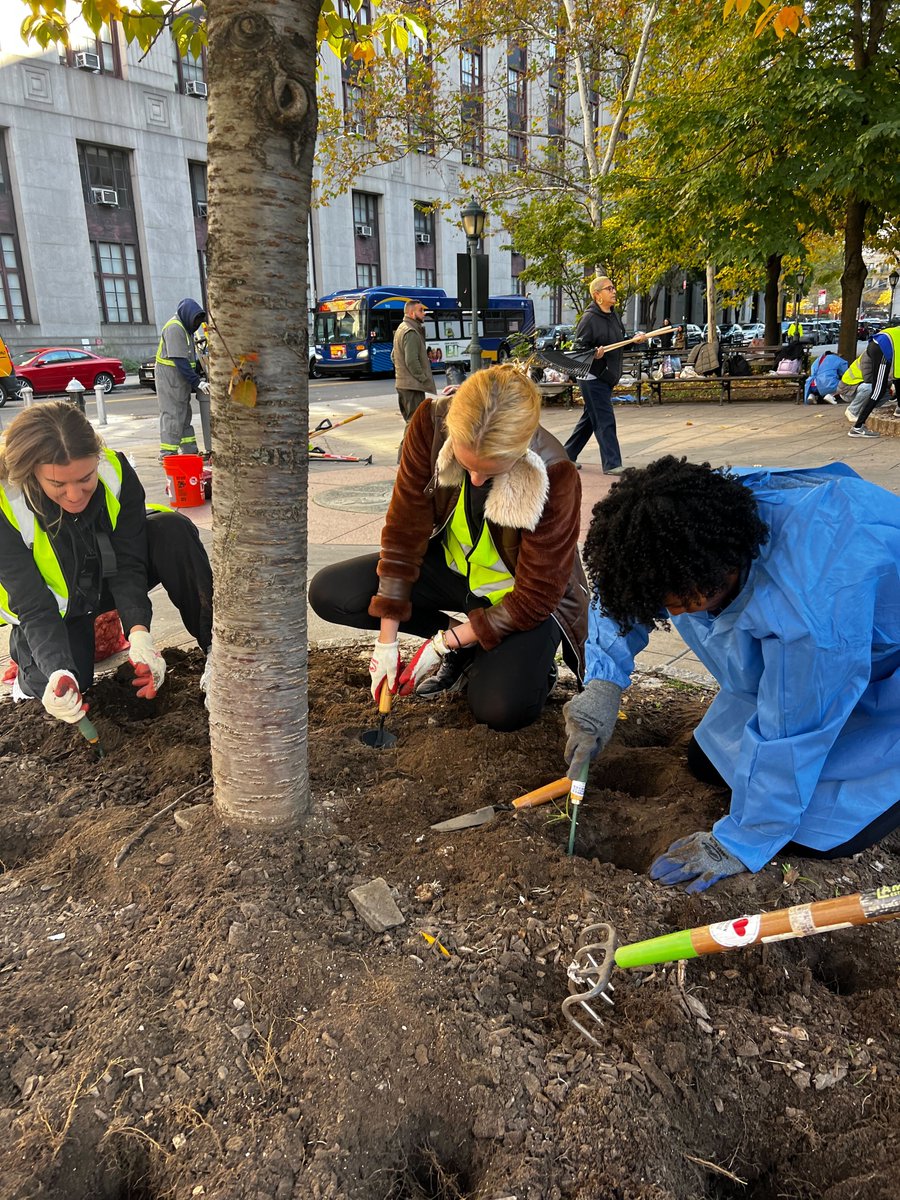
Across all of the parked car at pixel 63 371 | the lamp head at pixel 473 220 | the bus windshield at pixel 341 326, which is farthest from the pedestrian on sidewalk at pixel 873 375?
the bus windshield at pixel 341 326

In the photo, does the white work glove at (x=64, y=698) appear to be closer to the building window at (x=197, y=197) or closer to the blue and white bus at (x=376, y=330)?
the blue and white bus at (x=376, y=330)

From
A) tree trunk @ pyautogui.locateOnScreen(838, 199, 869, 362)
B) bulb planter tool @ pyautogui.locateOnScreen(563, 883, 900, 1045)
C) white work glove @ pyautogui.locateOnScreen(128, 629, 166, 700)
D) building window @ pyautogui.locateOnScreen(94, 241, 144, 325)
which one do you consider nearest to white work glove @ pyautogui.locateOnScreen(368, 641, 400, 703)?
white work glove @ pyautogui.locateOnScreen(128, 629, 166, 700)

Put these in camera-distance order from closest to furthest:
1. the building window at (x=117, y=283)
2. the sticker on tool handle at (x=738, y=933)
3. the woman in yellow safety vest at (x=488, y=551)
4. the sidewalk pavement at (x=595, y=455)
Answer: the sticker on tool handle at (x=738, y=933) < the woman in yellow safety vest at (x=488, y=551) < the sidewalk pavement at (x=595, y=455) < the building window at (x=117, y=283)

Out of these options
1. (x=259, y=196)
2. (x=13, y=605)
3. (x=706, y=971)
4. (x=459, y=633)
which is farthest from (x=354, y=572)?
(x=706, y=971)

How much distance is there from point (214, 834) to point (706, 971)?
123 cm

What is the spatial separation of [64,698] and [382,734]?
1.02m

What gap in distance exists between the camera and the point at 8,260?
86.2 feet

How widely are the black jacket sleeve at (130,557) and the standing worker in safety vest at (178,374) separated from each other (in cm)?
492

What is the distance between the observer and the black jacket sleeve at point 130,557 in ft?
9.91

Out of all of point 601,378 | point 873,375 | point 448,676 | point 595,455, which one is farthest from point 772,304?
point 448,676

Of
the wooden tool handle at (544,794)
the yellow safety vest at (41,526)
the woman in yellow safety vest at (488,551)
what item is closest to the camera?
the wooden tool handle at (544,794)

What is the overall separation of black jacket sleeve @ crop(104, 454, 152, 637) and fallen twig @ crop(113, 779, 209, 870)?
841 millimetres

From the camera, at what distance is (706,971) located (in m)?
1.83

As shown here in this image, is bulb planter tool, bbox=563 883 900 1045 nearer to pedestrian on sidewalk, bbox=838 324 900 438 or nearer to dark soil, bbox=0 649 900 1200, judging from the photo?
dark soil, bbox=0 649 900 1200
